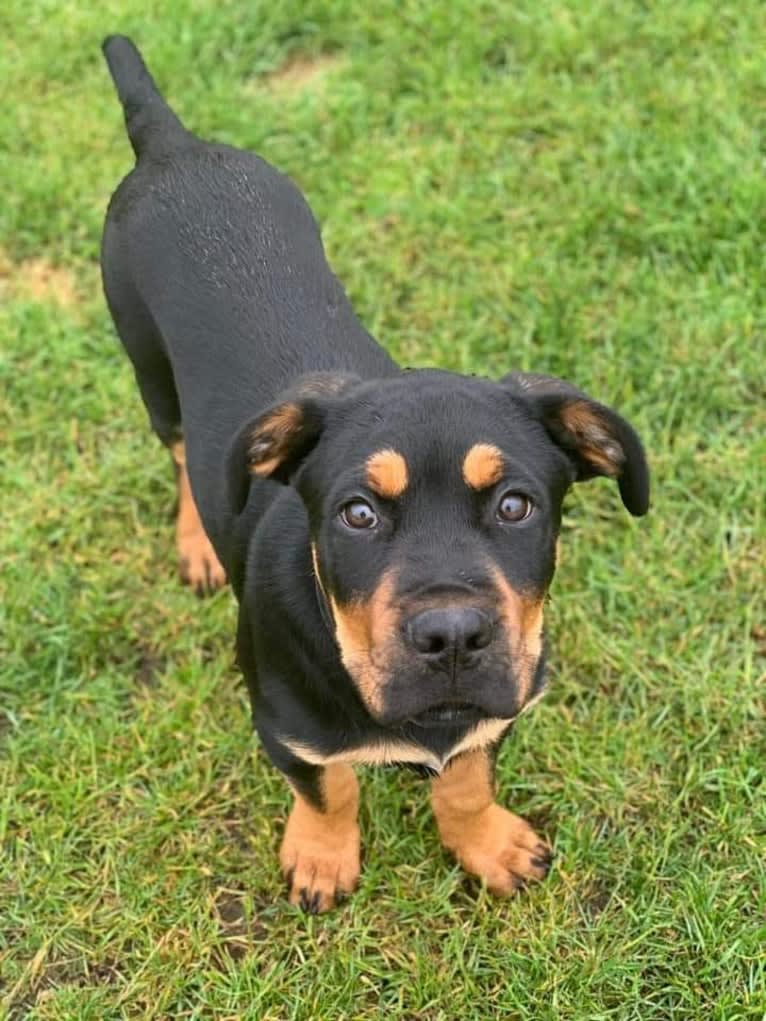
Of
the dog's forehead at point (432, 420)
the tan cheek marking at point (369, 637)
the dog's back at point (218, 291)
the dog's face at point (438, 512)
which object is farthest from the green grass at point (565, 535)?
the dog's forehead at point (432, 420)

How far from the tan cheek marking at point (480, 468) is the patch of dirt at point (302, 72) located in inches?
166

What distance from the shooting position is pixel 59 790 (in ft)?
12.7

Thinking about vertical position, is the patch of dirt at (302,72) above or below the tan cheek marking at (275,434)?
below

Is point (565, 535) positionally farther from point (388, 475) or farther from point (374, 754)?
point (388, 475)

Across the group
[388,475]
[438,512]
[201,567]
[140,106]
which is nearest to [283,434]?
[388,475]

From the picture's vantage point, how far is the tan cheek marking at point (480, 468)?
2.61 m

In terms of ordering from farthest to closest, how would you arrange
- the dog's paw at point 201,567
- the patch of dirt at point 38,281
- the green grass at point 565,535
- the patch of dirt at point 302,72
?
the patch of dirt at point 302,72 < the patch of dirt at point 38,281 < the dog's paw at point 201,567 < the green grass at point 565,535

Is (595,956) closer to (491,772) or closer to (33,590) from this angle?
(491,772)

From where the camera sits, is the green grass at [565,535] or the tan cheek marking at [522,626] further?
the green grass at [565,535]

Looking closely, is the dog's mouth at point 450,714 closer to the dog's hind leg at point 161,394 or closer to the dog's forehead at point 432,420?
the dog's forehead at point 432,420

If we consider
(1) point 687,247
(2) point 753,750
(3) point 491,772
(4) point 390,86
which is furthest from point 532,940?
(4) point 390,86

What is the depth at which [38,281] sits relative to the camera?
220 inches

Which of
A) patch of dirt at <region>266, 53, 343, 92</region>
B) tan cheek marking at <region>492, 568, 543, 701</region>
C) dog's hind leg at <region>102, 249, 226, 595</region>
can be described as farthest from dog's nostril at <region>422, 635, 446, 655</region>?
patch of dirt at <region>266, 53, 343, 92</region>

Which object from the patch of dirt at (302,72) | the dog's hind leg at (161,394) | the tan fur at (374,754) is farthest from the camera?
the patch of dirt at (302,72)
